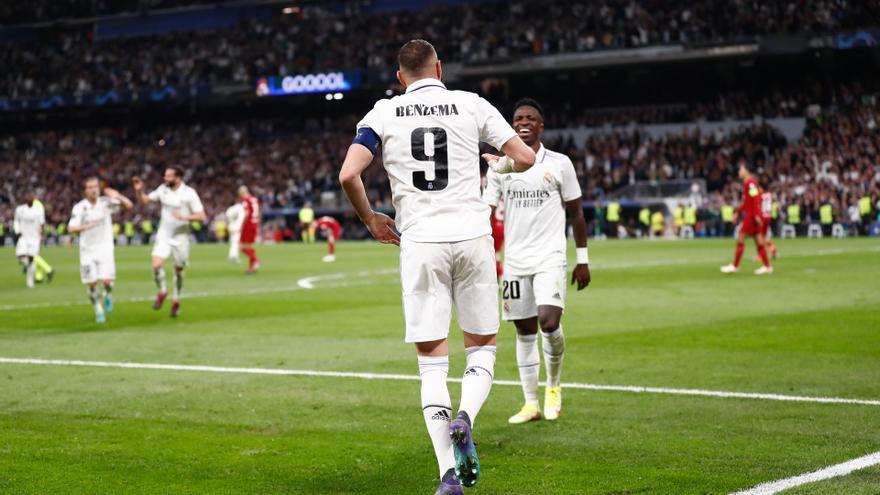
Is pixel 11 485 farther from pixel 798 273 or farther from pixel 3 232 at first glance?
pixel 3 232

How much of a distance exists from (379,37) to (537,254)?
201 ft

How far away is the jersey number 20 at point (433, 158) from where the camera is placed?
6.62m

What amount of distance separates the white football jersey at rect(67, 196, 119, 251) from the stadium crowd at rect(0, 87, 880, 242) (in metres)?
37.1

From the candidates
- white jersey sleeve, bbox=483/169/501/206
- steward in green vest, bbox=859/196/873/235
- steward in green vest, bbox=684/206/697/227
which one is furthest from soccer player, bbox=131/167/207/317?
steward in green vest, bbox=859/196/873/235

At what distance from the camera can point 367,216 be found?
665 centimetres

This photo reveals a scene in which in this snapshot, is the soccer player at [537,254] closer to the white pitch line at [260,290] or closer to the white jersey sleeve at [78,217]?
the white jersey sleeve at [78,217]

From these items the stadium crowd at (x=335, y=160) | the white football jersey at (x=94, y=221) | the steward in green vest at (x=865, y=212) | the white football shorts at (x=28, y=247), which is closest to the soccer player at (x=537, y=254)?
the white football jersey at (x=94, y=221)

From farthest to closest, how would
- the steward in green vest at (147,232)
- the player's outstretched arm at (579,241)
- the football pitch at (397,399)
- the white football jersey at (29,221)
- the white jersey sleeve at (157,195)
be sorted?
the steward in green vest at (147,232), the white football jersey at (29,221), the white jersey sleeve at (157,195), the player's outstretched arm at (579,241), the football pitch at (397,399)

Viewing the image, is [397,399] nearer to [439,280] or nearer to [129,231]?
[439,280]

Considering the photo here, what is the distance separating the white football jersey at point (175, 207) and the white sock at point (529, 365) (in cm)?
1173

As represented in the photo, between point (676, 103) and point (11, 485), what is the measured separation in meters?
57.7

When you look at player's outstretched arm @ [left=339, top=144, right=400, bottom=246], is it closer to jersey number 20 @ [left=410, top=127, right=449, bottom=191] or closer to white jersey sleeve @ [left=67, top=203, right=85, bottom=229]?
jersey number 20 @ [left=410, top=127, right=449, bottom=191]

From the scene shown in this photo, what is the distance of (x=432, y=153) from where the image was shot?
6645 millimetres

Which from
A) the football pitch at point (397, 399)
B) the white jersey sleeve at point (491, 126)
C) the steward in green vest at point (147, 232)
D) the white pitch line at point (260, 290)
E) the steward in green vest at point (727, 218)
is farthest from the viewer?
the steward in green vest at point (147, 232)
